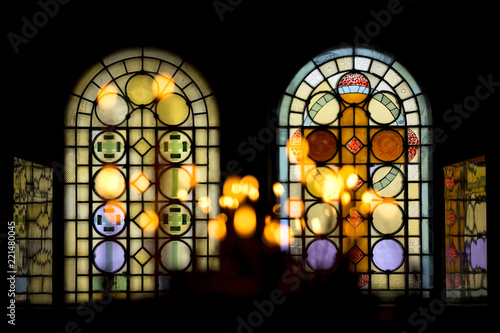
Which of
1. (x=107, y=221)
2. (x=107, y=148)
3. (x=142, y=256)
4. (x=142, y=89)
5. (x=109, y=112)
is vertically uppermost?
(x=142, y=89)

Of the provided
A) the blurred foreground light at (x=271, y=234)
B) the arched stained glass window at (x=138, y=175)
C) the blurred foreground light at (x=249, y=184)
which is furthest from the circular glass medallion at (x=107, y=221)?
the blurred foreground light at (x=271, y=234)

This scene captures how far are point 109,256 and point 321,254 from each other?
1.93m

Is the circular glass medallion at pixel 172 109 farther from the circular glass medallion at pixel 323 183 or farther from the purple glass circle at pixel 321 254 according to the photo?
the purple glass circle at pixel 321 254

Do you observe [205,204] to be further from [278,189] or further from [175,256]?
[278,189]

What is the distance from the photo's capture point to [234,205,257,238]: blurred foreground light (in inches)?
169

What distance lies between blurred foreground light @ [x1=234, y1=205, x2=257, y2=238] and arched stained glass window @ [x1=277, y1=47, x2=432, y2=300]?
0.30 metres

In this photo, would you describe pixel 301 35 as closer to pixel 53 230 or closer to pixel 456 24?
pixel 456 24

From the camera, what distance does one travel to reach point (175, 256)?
438cm

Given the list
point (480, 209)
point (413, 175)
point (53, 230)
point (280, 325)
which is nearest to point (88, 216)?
point (53, 230)

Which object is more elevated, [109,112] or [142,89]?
[142,89]

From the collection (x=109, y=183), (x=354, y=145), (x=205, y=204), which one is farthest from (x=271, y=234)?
(x=109, y=183)

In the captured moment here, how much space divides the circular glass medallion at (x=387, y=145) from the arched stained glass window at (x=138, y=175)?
1.47 meters

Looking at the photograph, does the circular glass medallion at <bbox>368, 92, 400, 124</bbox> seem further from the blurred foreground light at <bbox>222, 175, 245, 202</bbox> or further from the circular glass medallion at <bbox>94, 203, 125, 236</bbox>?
the circular glass medallion at <bbox>94, 203, 125, 236</bbox>

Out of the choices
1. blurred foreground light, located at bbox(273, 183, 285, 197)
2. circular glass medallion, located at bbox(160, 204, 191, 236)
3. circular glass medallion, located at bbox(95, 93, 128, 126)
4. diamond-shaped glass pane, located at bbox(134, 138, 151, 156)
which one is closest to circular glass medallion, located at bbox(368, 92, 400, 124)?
blurred foreground light, located at bbox(273, 183, 285, 197)
